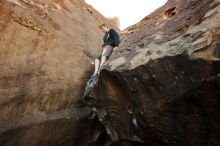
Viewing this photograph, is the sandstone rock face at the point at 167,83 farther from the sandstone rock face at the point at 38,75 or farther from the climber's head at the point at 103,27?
the climber's head at the point at 103,27

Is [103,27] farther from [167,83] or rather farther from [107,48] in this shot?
[167,83]

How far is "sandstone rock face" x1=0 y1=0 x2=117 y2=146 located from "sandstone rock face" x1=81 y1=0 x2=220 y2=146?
0.72 metres

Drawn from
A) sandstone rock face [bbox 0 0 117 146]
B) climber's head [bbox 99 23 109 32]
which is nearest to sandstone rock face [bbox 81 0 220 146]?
sandstone rock face [bbox 0 0 117 146]

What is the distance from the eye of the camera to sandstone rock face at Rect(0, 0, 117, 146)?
6469mm

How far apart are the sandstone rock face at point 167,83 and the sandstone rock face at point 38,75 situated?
723 mm

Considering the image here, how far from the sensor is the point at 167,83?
5238 millimetres

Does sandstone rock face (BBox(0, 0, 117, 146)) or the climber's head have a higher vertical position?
the climber's head

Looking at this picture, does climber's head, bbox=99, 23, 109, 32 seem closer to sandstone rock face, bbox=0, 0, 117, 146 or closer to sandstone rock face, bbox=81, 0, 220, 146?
sandstone rock face, bbox=0, 0, 117, 146

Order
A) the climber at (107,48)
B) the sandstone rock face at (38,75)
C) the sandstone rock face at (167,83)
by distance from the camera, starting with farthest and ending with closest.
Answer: the climber at (107,48)
the sandstone rock face at (38,75)
the sandstone rock face at (167,83)

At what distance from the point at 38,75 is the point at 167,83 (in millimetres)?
3127

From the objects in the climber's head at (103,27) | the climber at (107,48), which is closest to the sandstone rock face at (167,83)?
the climber at (107,48)

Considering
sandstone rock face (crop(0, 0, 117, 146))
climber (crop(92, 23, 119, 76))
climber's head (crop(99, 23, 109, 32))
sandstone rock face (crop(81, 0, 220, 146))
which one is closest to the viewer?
sandstone rock face (crop(81, 0, 220, 146))

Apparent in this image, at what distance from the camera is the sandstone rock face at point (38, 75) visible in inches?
255

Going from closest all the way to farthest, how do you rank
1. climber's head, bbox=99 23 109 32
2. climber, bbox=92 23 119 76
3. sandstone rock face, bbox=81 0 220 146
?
sandstone rock face, bbox=81 0 220 146 < climber, bbox=92 23 119 76 < climber's head, bbox=99 23 109 32
